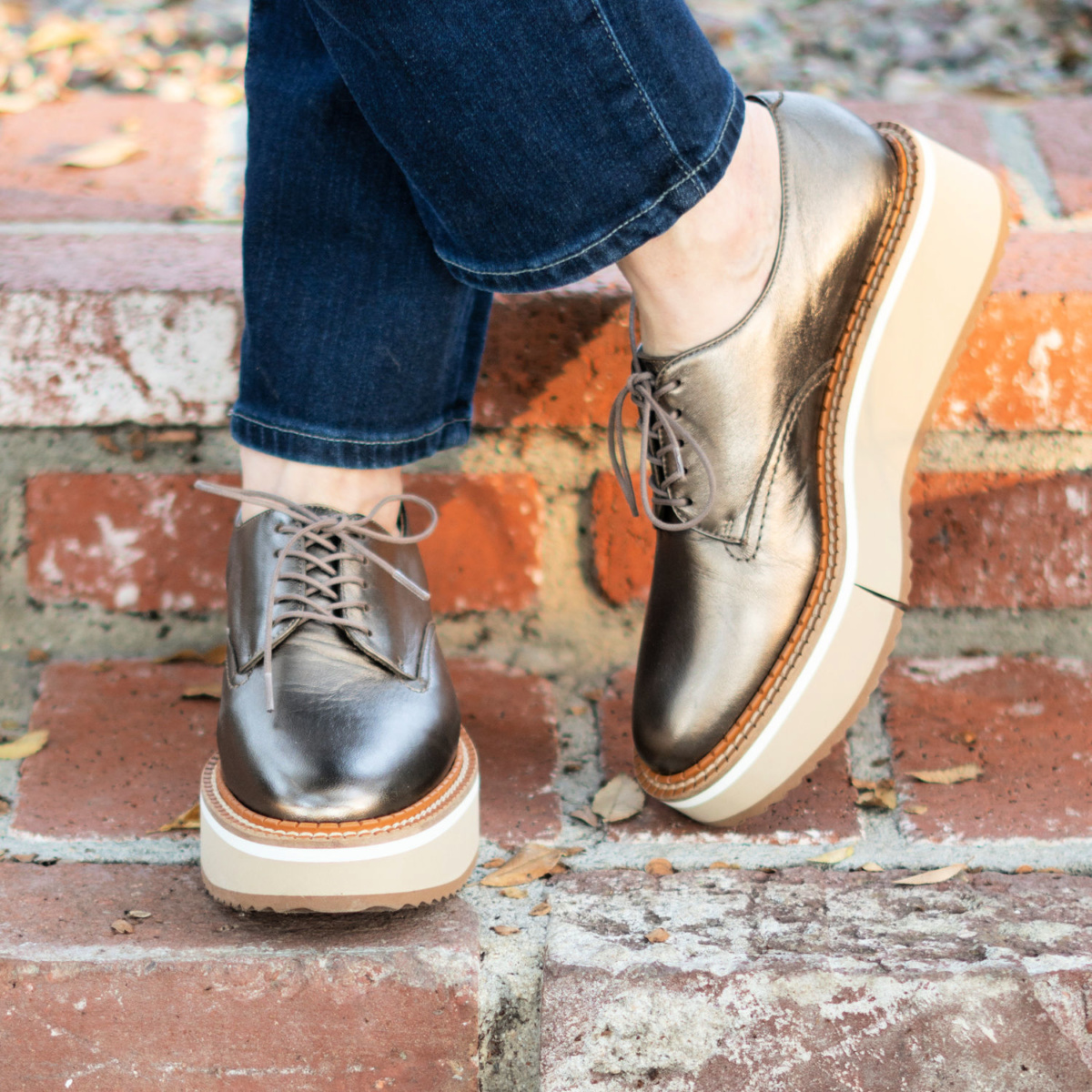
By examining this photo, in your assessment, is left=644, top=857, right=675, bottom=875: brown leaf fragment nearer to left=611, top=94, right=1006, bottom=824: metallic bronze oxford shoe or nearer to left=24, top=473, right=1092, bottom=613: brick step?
left=611, top=94, right=1006, bottom=824: metallic bronze oxford shoe

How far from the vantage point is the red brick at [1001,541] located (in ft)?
3.54

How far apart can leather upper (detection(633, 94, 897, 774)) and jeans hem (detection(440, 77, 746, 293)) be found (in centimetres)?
16

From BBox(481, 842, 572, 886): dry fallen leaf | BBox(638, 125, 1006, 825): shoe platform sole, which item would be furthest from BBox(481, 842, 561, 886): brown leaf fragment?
BBox(638, 125, 1006, 825): shoe platform sole

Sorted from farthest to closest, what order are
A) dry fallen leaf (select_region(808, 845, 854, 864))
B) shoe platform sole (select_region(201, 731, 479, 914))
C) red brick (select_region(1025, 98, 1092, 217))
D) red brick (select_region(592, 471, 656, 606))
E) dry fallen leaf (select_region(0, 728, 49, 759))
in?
red brick (select_region(1025, 98, 1092, 217)) < red brick (select_region(592, 471, 656, 606)) < dry fallen leaf (select_region(0, 728, 49, 759)) < dry fallen leaf (select_region(808, 845, 854, 864)) < shoe platform sole (select_region(201, 731, 479, 914))

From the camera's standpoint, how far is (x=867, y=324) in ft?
3.17

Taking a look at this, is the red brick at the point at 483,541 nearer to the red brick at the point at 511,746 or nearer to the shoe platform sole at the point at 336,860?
the red brick at the point at 511,746

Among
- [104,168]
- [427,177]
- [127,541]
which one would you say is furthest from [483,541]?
[104,168]

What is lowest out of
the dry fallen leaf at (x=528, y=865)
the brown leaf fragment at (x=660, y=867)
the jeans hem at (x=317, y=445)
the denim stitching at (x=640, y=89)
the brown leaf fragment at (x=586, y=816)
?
the brown leaf fragment at (x=586, y=816)

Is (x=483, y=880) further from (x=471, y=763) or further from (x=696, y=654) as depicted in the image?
(x=696, y=654)

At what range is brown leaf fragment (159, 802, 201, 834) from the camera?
919mm

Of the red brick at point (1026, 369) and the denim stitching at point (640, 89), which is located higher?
the denim stitching at point (640, 89)

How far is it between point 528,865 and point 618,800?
115 millimetres

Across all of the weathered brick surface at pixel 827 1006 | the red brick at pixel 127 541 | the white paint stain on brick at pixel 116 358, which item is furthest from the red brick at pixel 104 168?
the weathered brick surface at pixel 827 1006

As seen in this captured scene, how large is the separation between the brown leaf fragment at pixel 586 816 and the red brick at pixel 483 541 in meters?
0.26
